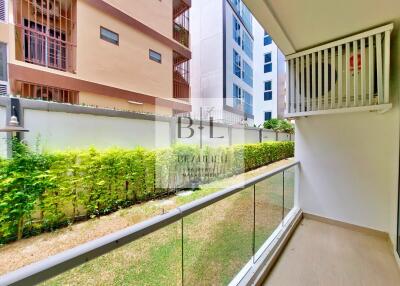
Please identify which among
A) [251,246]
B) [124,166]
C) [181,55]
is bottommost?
[251,246]

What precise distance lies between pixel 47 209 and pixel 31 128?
1.10 m

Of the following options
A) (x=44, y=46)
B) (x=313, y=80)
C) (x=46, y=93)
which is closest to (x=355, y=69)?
(x=313, y=80)

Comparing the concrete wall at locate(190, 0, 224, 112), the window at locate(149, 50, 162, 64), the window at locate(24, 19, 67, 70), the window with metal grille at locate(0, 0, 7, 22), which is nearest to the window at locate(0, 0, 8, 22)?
the window with metal grille at locate(0, 0, 7, 22)

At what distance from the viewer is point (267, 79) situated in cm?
1416

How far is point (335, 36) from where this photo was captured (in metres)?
2.42

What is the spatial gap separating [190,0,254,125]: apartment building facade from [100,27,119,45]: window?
4717 mm

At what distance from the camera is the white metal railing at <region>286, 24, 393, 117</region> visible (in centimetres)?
218

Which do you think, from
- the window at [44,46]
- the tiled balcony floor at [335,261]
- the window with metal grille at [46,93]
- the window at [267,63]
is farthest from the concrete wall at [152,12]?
the window at [267,63]

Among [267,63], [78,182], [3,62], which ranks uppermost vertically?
[267,63]

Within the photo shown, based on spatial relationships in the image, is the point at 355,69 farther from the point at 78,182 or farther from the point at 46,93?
the point at 46,93

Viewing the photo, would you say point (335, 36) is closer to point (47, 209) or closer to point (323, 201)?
point (323, 201)

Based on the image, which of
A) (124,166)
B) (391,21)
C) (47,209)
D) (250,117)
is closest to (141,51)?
(124,166)

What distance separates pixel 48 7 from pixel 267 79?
12.2 metres

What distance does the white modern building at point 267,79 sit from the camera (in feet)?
45.2
